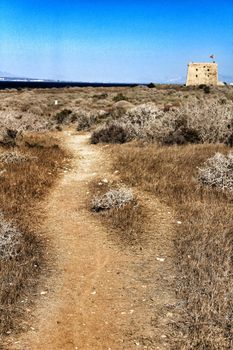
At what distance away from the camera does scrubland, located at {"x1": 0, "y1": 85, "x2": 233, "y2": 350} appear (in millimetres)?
5566

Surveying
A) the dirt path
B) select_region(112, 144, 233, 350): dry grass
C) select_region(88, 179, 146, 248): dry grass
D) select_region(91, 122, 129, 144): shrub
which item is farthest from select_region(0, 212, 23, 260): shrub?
select_region(91, 122, 129, 144): shrub

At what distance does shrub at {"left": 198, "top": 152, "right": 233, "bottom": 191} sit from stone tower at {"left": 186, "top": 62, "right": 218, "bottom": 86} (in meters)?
76.0

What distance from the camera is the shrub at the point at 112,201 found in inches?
367

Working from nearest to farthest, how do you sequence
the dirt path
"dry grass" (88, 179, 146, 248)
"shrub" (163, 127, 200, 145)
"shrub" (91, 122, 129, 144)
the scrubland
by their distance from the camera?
the dirt path, the scrubland, "dry grass" (88, 179, 146, 248), "shrub" (163, 127, 200, 145), "shrub" (91, 122, 129, 144)

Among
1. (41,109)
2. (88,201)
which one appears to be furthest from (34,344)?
(41,109)

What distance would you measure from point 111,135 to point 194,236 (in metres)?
10.6

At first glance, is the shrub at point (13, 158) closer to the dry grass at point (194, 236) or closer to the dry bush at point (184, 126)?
the dry grass at point (194, 236)

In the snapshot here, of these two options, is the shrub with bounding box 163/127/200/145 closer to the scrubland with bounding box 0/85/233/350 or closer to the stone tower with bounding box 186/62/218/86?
the scrubland with bounding box 0/85/233/350

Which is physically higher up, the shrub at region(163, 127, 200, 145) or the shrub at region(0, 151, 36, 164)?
the shrub at region(163, 127, 200, 145)

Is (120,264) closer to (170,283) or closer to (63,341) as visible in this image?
(170,283)

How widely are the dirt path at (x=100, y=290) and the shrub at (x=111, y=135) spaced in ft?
27.2

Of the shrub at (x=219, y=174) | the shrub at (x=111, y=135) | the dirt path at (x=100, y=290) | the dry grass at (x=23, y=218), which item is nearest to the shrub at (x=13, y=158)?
the dry grass at (x=23, y=218)

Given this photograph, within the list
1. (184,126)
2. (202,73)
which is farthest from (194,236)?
(202,73)

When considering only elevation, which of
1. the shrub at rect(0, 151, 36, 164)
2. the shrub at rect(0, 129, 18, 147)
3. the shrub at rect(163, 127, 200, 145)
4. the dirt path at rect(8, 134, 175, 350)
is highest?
the shrub at rect(163, 127, 200, 145)
